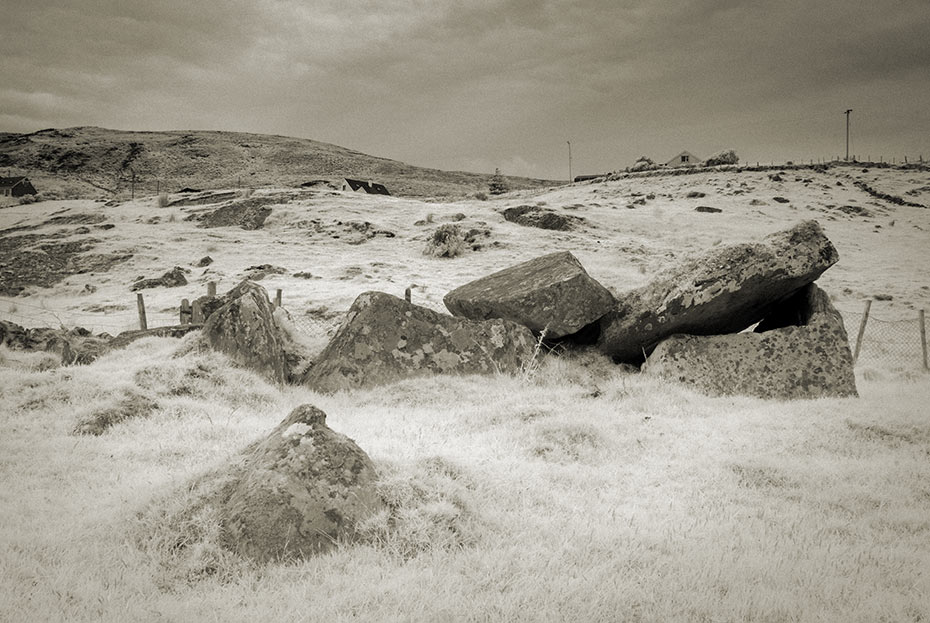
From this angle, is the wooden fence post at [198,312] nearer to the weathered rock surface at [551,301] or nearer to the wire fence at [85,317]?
the wire fence at [85,317]

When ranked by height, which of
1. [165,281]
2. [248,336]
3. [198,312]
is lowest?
[248,336]

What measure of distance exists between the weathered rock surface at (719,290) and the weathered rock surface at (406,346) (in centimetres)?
221

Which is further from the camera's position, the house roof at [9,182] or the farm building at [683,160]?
the farm building at [683,160]

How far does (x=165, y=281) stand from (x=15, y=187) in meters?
51.6

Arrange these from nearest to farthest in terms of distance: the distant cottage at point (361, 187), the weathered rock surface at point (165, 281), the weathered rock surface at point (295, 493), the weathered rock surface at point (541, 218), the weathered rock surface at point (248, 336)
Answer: the weathered rock surface at point (295, 493) < the weathered rock surface at point (248, 336) < the weathered rock surface at point (165, 281) < the weathered rock surface at point (541, 218) < the distant cottage at point (361, 187)

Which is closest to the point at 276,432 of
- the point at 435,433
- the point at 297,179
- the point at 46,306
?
the point at 435,433

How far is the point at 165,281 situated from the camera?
1101 inches

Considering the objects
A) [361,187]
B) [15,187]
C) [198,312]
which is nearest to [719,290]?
[198,312]

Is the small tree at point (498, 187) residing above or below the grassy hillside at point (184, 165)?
below

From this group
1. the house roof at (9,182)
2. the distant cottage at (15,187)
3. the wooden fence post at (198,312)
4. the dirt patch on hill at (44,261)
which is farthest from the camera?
the house roof at (9,182)

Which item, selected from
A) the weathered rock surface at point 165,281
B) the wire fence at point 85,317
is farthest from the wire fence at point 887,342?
the weathered rock surface at point 165,281

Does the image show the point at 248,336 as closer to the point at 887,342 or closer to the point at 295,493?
the point at 295,493

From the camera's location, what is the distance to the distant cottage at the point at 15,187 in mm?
62812

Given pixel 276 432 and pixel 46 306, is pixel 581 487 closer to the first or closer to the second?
pixel 276 432
